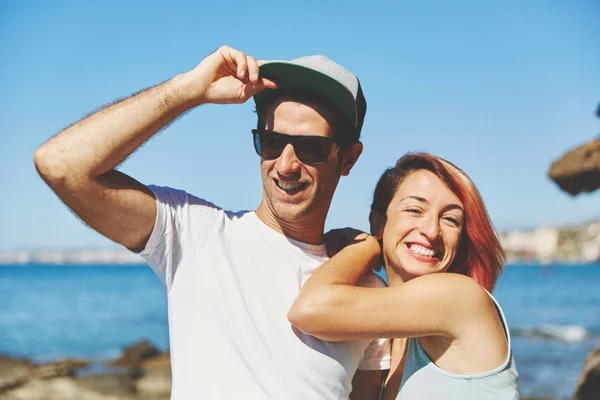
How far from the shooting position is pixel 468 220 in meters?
3.18

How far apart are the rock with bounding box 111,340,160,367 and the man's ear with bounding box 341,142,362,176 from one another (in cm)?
1551

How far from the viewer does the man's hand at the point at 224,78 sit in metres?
2.92

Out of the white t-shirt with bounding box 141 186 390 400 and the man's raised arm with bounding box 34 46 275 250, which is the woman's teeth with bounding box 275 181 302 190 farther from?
the man's raised arm with bounding box 34 46 275 250

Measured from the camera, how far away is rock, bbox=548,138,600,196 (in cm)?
766

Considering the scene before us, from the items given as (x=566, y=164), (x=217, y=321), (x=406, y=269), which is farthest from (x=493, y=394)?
(x=566, y=164)

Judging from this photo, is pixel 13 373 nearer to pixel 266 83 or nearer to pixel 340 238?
pixel 340 238

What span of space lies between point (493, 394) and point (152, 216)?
1.64 m

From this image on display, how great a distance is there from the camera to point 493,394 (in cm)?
272

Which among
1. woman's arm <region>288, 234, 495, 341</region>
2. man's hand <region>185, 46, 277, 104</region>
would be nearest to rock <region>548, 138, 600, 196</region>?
woman's arm <region>288, 234, 495, 341</region>

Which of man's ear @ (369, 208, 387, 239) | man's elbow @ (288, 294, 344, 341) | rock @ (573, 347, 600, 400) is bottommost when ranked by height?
rock @ (573, 347, 600, 400)

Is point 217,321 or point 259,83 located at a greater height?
point 259,83

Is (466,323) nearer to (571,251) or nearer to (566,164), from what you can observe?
(566,164)

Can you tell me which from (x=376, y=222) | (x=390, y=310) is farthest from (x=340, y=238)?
(x=390, y=310)

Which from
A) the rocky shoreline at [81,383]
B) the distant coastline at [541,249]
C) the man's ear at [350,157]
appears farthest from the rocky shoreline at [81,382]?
the distant coastline at [541,249]
